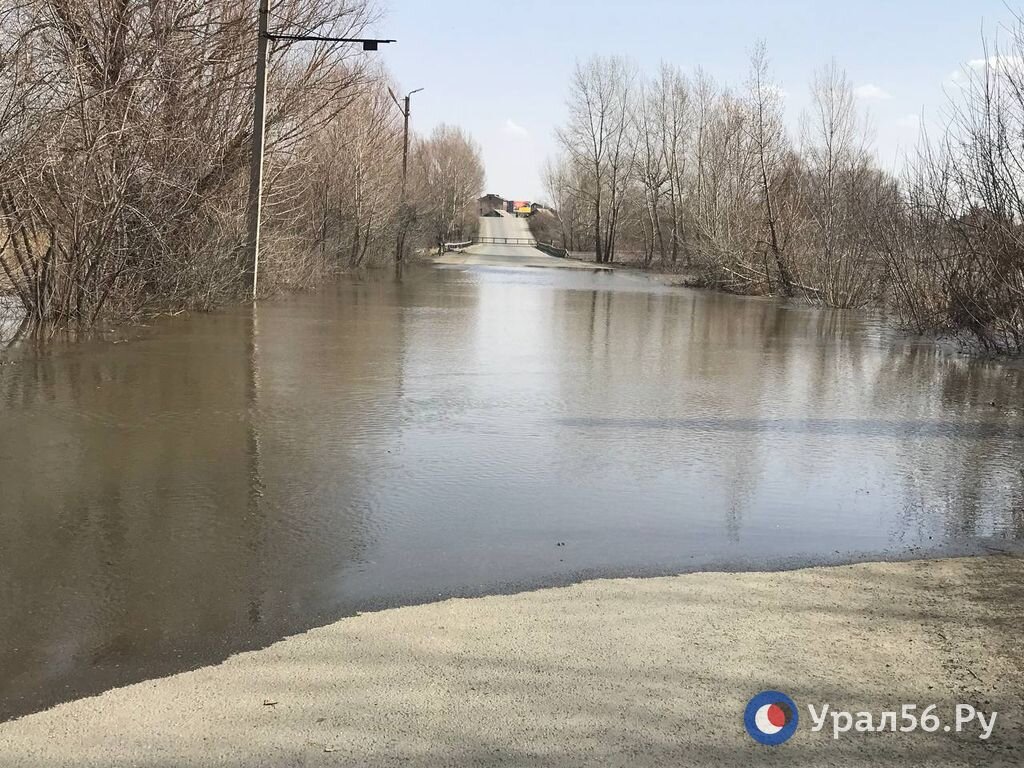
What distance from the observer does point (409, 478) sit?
6574mm

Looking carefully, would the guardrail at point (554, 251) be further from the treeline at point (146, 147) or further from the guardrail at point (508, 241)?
the treeline at point (146, 147)

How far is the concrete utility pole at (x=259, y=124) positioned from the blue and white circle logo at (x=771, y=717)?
15591 millimetres

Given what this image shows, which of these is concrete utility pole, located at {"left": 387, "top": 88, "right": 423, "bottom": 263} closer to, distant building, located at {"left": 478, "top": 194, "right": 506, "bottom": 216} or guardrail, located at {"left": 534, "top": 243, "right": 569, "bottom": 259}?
guardrail, located at {"left": 534, "top": 243, "right": 569, "bottom": 259}

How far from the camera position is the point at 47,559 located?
4.76 meters

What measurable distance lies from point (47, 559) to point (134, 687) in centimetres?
169

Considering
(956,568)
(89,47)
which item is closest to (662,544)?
(956,568)

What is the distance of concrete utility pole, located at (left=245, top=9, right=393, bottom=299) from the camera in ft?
56.5

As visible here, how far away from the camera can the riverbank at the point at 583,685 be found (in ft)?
9.94

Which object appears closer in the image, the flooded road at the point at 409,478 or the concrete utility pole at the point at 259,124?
the flooded road at the point at 409,478

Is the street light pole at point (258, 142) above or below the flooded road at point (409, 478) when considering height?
above

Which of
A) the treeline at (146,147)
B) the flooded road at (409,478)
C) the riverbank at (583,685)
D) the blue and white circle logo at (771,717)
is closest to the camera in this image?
the riverbank at (583,685)

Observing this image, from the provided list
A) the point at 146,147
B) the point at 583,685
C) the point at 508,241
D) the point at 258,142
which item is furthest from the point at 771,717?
the point at 508,241

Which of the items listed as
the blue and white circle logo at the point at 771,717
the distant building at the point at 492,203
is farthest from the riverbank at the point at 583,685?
the distant building at the point at 492,203

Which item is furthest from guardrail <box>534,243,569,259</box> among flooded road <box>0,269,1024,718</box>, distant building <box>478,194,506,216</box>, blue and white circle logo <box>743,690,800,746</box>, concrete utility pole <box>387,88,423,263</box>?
distant building <box>478,194,506,216</box>
